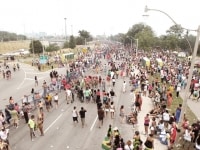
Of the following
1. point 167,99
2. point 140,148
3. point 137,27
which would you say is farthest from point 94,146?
point 137,27

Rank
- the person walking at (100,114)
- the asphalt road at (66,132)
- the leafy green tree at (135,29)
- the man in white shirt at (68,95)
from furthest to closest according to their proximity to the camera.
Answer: the leafy green tree at (135,29), the man in white shirt at (68,95), the person walking at (100,114), the asphalt road at (66,132)

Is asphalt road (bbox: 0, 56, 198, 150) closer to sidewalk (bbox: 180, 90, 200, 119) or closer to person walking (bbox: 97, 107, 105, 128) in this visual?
sidewalk (bbox: 180, 90, 200, 119)

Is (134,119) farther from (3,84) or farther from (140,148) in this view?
(3,84)

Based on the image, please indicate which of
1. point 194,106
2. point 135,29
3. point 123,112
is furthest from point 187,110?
point 135,29

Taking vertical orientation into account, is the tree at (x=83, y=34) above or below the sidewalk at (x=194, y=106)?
above

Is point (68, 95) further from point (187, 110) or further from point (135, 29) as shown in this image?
point (135, 29)

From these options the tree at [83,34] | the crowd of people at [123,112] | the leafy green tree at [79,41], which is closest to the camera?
the crowd of people at [123,112]

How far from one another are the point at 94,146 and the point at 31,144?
3677 mm

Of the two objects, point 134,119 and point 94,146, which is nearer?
point 94,146

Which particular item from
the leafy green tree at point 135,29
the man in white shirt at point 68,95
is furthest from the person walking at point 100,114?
the leafy green tree at point 135,29

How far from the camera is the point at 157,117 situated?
19031mm

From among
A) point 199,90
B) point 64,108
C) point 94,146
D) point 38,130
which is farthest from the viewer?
point 199,90

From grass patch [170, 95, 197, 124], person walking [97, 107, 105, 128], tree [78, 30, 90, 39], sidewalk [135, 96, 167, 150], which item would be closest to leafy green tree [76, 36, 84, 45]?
tree [78, 30, 90, 39]

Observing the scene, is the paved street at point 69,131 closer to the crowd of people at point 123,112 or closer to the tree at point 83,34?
the crowd of people at point 123,112
